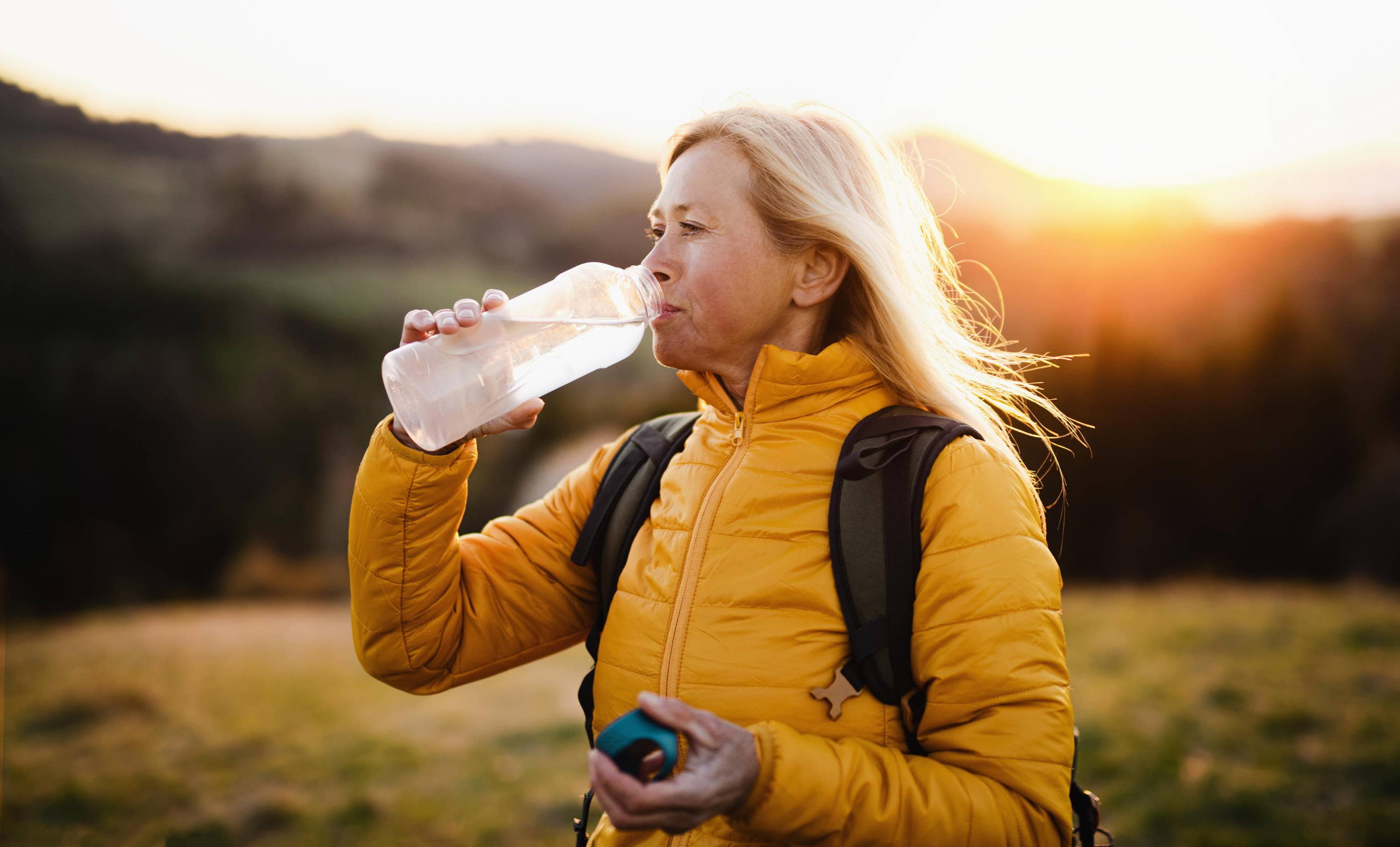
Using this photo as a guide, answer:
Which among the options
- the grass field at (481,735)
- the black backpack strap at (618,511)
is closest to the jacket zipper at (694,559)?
the black backpack strap at (618,511)

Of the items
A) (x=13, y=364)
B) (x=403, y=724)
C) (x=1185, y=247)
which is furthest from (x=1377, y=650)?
(x=13, y=364)

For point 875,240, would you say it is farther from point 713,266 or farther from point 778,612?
point 778,612

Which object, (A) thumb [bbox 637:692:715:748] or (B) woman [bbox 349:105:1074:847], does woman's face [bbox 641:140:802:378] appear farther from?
(A) thumb [bbox 637:692:715:748]

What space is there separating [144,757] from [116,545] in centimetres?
364

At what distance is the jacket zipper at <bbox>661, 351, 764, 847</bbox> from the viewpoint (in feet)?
5.76

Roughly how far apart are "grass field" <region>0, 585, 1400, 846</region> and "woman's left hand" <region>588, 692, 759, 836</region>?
11.7 feet

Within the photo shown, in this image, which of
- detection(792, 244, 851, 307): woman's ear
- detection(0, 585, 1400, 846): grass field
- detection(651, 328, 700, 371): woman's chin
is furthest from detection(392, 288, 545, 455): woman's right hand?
detection(0, 585, 1400, 846): grass field

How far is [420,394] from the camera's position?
1981 mm

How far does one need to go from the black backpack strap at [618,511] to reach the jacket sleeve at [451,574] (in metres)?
0.09

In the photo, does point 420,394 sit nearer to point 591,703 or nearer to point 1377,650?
point 591,703

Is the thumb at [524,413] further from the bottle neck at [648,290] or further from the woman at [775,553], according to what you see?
the bottle neck at [648,290]

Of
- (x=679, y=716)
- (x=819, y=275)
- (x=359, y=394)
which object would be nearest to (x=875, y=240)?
(x=819, y=275)

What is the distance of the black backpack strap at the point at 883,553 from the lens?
1.67 meters

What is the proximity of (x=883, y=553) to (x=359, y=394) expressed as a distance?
8774 millimetres
